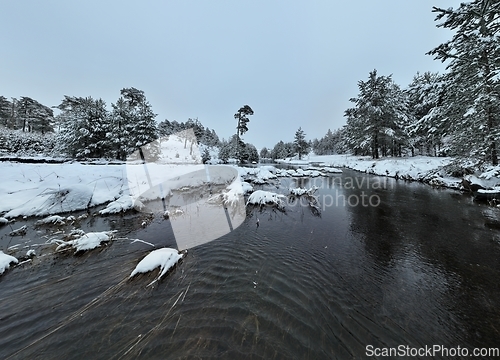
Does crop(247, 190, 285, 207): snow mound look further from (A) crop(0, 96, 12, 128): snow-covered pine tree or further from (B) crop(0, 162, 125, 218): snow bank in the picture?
(A) crop(0, 96, 12, 128): snow-covered pine tree

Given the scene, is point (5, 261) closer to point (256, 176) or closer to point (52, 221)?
point (52, 221)

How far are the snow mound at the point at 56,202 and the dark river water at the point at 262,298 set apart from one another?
2.05 metres

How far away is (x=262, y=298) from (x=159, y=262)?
2.36 metres

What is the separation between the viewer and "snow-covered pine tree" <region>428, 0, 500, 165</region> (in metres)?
10.3

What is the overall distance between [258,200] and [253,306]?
6124 millimetres

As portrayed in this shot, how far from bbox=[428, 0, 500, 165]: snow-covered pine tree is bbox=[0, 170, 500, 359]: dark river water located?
966cm

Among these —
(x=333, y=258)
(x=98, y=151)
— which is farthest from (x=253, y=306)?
(x=98, y=151)

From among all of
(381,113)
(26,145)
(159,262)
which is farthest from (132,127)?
(381,113)

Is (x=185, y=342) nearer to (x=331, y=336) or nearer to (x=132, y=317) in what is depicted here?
(x=132, y=317)

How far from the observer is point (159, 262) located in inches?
153

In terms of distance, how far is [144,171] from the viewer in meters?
13.0

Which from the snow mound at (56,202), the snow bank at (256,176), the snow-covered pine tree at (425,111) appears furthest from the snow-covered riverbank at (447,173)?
the snow mound at (56,202)

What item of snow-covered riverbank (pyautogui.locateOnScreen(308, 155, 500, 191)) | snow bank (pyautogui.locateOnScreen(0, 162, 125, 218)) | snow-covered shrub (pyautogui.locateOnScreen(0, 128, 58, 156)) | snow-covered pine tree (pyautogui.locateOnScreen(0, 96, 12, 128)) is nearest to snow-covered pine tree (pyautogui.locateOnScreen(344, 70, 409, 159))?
snow-covered riverbank (pyautogui.locateOnScreen(308, 155, 500, 191))

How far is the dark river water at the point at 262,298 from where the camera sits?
2330 mm
